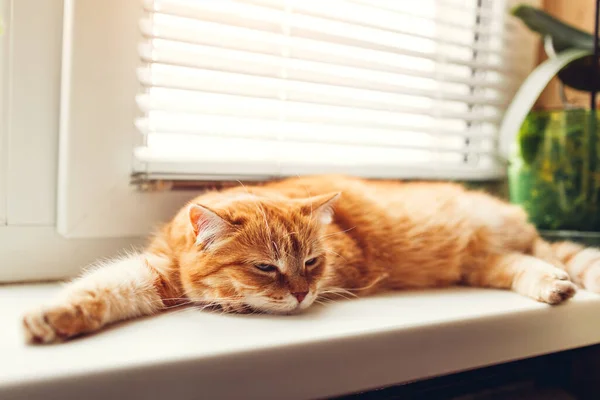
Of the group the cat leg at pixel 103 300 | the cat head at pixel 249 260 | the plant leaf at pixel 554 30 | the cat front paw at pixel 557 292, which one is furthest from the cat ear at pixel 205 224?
the plant leaf at pixel 554 30

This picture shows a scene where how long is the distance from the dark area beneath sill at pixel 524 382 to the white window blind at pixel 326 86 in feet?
1.96

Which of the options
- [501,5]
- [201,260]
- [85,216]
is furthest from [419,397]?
[501,5]

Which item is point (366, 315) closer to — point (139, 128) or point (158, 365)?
point (158, 365)

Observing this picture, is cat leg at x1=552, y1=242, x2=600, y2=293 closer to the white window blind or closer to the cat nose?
the white window blind

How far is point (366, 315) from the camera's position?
33.0 inches

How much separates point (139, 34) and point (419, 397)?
3.03 feet

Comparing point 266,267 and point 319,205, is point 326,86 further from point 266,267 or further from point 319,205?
point 266,267

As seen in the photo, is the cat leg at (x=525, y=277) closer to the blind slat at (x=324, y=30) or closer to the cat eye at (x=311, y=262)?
the cat eye at (x=311, y=262)

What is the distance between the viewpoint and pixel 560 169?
4.28 feet

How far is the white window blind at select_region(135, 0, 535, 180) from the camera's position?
1094 mm

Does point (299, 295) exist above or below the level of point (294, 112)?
below

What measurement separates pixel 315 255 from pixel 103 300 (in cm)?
39

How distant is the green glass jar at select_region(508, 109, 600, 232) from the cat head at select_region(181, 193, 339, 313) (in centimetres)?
75

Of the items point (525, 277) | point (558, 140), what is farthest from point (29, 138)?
point (558, 140)
